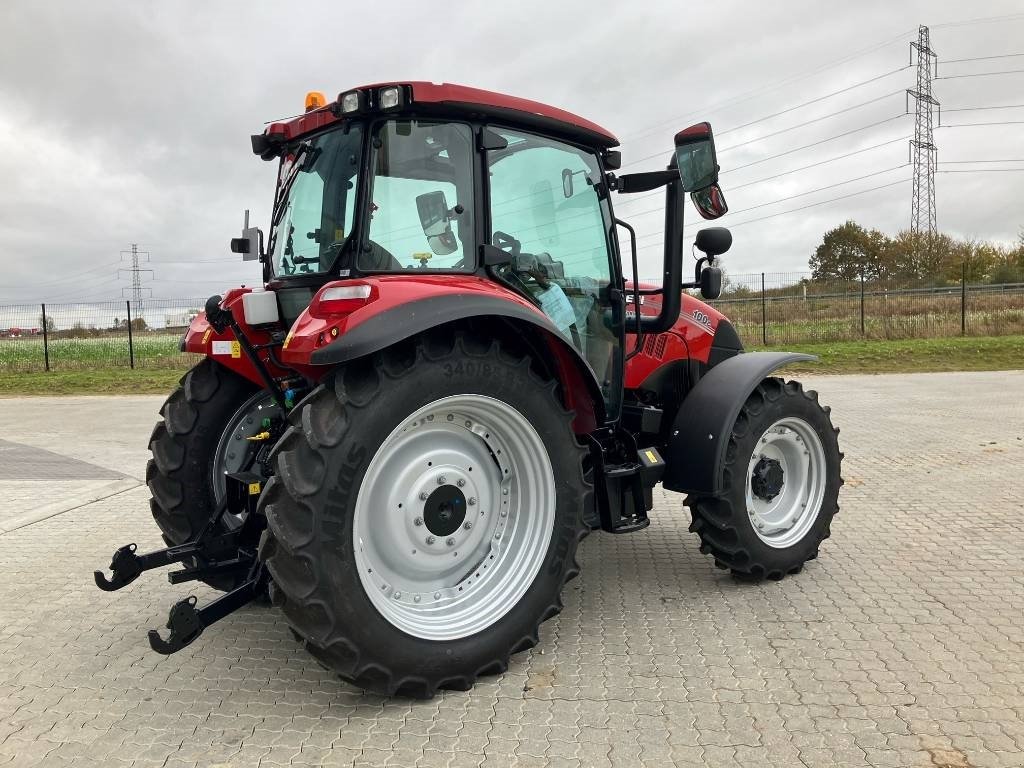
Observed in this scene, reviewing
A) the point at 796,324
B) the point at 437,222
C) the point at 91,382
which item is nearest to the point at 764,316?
the point at 796,324

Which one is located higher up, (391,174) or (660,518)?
(391,174)

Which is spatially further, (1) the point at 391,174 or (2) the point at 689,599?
(2) the point at 689,599

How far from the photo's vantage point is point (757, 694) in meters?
2.79

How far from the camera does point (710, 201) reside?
344 cm

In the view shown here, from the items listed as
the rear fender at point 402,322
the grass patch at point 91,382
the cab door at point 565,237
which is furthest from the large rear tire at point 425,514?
the grass patch at point 91,382

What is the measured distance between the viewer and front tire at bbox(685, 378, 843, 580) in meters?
3.84

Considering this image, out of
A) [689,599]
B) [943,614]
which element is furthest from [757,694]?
[943,614]

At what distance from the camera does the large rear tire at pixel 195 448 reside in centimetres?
367

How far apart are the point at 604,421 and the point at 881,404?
345 inches

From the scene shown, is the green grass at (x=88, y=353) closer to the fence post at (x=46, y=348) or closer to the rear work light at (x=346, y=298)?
the fence post at (x=46, y=348)

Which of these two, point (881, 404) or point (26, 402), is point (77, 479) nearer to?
point (26, 402)

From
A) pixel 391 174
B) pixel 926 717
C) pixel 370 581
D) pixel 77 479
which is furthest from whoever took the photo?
pixel 77 479

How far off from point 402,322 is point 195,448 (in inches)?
63.8

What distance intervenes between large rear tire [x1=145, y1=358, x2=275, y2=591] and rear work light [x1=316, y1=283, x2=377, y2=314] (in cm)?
130
